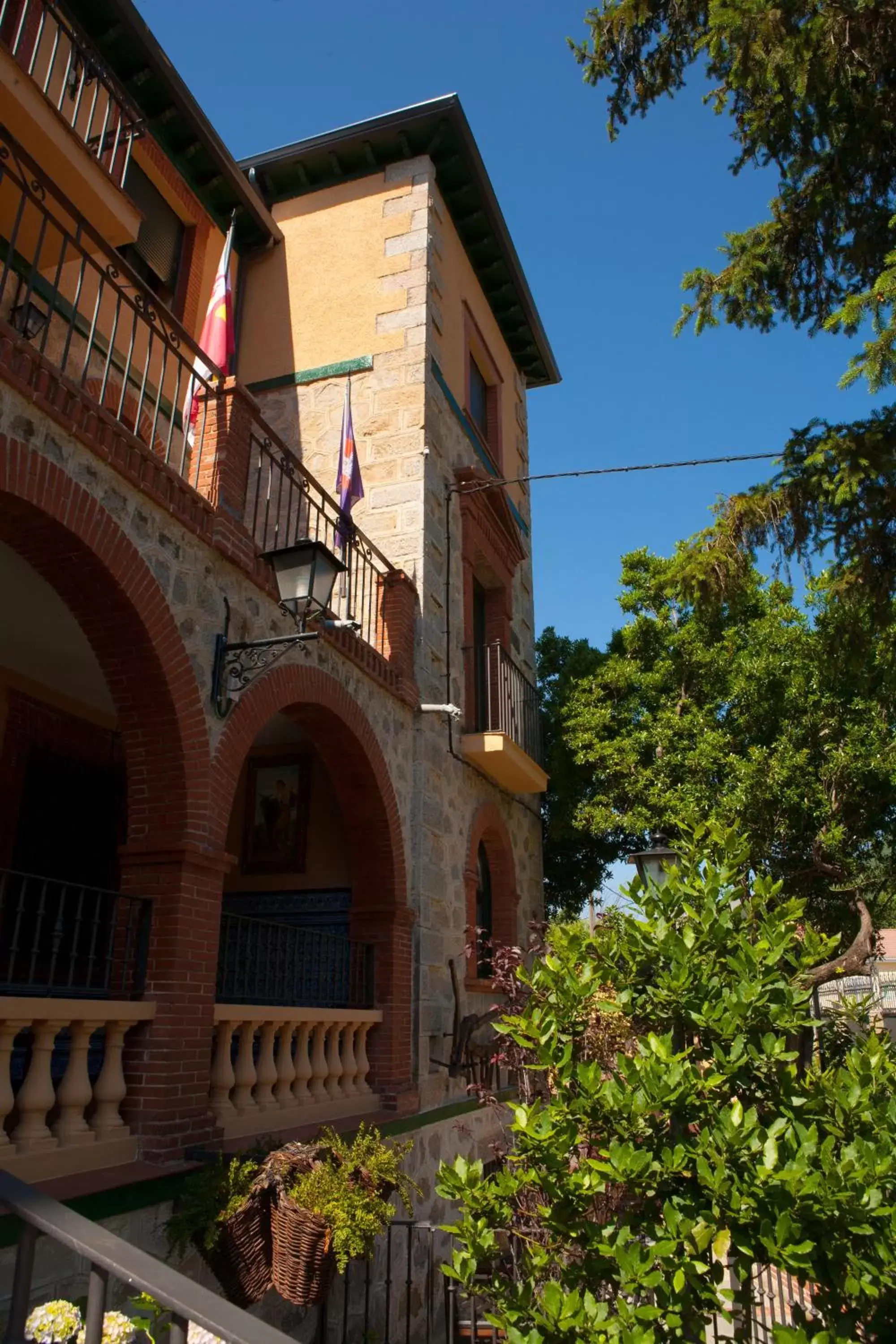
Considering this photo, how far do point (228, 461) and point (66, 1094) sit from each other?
374 cm

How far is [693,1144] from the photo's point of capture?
3.31m

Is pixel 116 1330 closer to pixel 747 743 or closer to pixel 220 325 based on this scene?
pixel 220 325

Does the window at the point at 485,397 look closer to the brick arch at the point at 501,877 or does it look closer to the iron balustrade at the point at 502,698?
the iron balustrade at the point at 502,698

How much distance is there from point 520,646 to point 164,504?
7.80m

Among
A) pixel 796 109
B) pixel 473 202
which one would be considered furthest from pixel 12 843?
pixel 473 202

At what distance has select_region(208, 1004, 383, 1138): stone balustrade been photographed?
5176 mm

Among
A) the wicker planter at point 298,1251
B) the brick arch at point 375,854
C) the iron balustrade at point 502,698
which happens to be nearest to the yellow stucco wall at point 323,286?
the iron balustrade at point 502,698

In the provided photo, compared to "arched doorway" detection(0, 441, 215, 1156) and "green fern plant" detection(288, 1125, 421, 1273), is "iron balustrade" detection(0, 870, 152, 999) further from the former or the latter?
"green fern plant" detection(288, 1125, 421, 1273)

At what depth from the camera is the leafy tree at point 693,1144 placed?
9.50 feet

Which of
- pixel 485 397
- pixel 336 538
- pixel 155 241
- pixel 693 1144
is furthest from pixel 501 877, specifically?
pixel 155 241

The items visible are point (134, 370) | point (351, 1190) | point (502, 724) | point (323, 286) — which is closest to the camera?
point (351, 1190)

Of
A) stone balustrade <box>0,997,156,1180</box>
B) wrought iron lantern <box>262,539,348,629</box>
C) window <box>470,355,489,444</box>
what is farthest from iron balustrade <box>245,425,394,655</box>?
stone balustrade <box>0,997,156,1180</box>

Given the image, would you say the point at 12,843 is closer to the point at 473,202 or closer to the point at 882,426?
the point at 882,426

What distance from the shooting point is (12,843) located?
706 cm
